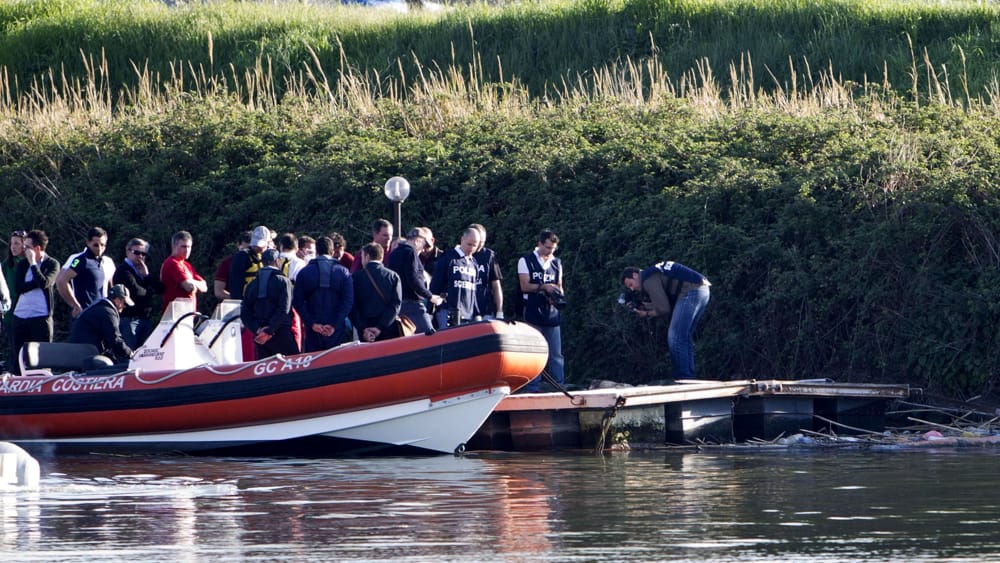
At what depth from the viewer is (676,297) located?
564 inches

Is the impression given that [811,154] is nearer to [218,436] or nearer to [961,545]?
[218,436]

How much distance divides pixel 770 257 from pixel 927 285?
152cm

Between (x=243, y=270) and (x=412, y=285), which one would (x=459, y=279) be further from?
(x=243, y=270)

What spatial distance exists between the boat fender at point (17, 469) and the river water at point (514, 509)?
16 centimetres

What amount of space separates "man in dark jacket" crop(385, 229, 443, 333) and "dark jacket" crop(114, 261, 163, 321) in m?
2.65

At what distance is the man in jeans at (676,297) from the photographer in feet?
46.5

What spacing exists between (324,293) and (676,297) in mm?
3370

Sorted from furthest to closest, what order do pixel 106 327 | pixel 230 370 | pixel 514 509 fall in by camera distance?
pixel 106 327, pixel 230 370, pixel 514 509

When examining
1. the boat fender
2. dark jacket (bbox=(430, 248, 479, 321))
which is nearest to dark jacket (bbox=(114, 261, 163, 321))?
dark jacket (bbox=(430, 248, 479, 321))

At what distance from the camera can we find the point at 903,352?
14664 mm

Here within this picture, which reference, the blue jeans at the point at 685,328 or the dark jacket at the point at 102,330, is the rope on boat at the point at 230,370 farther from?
the blue jeans at the point at 685,328

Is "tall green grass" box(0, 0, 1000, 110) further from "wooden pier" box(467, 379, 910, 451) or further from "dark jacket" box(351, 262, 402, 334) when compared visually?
"dark jacket" box(351, 262, 402, 334)

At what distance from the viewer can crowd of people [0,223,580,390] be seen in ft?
42.2

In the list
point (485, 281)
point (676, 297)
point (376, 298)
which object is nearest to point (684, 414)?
point (676, 297)
